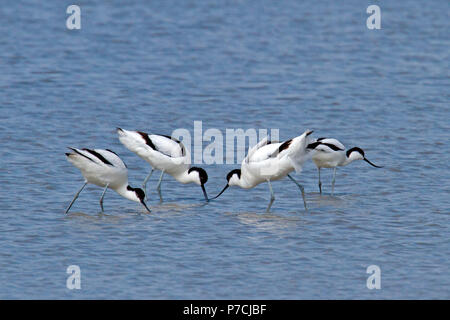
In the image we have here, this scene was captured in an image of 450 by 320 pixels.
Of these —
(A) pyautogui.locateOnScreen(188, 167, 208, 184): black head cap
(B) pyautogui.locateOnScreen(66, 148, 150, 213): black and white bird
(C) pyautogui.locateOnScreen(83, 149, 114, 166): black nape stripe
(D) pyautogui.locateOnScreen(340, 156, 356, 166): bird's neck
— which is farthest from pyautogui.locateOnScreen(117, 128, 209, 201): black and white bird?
(D) pyautogui.locateOnScreen(340, 156, 356, 166): bird's neck

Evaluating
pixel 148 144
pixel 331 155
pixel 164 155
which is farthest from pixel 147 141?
pixel 331 155

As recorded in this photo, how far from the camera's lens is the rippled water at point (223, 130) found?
8609 mm

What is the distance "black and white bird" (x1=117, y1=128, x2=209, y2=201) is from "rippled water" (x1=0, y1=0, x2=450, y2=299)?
0.26 metres

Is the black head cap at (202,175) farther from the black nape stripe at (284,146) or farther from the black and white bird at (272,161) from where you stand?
the black nape stripe at (284,146)

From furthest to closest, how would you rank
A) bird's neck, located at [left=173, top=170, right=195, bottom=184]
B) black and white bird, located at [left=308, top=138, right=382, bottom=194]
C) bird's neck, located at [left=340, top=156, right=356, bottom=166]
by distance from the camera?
bird's neck, located at [left=340, top=156, right=356, bottom=166], black and white bird, located at [left=308, top=138, right=382, bottom=194], bird's neck, located at [left=173, top=170, right=195, bottom=184]

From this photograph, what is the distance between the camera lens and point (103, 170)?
1042 cm

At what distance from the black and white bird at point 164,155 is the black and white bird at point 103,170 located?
2.43ft

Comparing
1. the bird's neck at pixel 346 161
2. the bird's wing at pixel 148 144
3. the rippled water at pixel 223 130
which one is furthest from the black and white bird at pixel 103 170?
the bird's neck at pixel 346 161

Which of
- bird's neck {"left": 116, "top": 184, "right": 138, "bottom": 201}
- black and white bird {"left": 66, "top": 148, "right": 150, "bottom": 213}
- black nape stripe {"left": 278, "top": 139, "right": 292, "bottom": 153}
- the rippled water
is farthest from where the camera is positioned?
bird's neck {"left": 116, "top": 184, "right": 138, "bottom": 201}

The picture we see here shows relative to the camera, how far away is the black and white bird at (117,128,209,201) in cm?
1139

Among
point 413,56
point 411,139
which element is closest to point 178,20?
point 413,56

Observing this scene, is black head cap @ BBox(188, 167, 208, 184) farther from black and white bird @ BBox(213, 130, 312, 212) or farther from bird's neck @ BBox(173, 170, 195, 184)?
black and white bird @ BBox(213, 130, 312, 212)

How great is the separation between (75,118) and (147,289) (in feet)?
23.2

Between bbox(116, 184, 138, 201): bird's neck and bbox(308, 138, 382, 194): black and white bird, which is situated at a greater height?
bbox(308, 138, 382, 194): black and white bird
